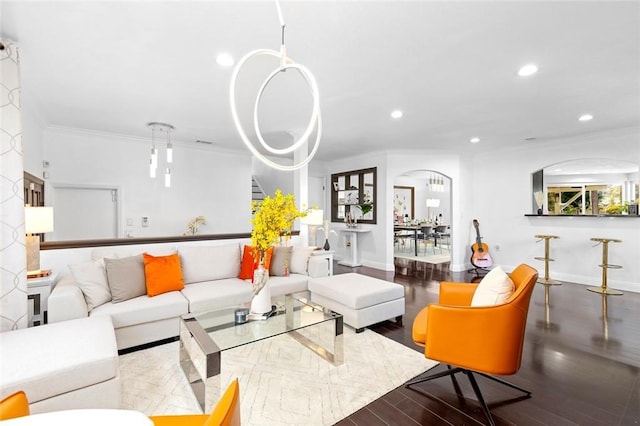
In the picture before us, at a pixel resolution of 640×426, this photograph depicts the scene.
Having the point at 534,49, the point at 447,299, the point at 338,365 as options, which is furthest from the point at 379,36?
the point at 338,365

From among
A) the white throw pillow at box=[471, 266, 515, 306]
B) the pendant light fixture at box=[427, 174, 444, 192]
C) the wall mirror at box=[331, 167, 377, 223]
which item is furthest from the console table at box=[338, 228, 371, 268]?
the white throw pillow at box=[471, 266, 515, 306]

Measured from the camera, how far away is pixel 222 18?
199 cm

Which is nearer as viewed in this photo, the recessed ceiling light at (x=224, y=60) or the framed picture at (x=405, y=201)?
the recessed ceiling light at (x=224, y=60)

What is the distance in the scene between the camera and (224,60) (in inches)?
101

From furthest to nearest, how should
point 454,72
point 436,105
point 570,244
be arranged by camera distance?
point 570,244
point 436,105
point 454,72

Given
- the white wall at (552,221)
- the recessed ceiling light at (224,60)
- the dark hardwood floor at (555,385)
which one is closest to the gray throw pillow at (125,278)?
the recessed ceiling light at (224,60)

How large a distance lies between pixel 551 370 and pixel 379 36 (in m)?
3.00

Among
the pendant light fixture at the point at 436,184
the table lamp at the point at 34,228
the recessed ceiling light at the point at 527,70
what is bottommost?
the table lamp at the point at 34,228

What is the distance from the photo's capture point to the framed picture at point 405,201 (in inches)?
436

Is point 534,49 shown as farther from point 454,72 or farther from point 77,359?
point 77,359

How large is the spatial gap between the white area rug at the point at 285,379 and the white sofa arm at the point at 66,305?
0.56 meters

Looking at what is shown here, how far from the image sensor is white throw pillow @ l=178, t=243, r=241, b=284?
3.39 m

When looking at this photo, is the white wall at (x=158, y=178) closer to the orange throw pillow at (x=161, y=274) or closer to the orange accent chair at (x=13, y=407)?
the orange throw pillow at (x=161, y=274)

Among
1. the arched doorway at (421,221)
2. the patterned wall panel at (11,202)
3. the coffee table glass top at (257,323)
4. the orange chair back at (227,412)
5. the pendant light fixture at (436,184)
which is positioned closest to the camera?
the orange chair back at (227,412)
